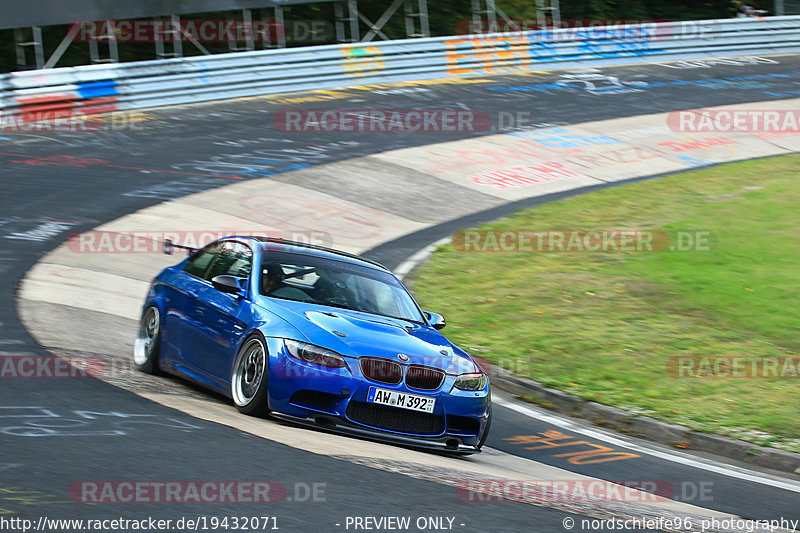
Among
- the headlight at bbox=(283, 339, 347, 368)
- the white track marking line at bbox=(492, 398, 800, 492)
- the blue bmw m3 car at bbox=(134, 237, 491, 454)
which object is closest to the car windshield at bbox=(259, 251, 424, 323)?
the blue bmw m3 car at bbox=(134, 237, 491, 454)

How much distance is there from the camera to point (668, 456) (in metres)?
8.82

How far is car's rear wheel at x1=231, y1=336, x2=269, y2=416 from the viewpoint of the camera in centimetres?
752

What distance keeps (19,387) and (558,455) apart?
4.46 m

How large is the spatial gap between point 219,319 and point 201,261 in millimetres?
1264

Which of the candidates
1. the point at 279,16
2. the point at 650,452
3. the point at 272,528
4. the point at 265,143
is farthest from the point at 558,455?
the point at 279,16

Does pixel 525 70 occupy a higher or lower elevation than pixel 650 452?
higher

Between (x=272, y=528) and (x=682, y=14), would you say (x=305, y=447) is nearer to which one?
(x=272, y=528)

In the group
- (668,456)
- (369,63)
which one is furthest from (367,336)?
(369,63)

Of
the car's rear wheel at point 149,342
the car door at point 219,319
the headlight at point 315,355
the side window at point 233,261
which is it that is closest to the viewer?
the headlight at point 315,355

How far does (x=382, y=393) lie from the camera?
745 cm

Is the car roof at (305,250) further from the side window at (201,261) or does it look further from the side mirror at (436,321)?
the side mirror at (436,321)

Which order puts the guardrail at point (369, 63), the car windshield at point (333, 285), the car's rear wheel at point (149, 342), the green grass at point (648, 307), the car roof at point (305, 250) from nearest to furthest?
the car windshield at point (333, 285) → the car roof at point (305, 250) → the car's rear wheel at point (149, 342) → the green grass at point (648, 307) → the guardrail at point (369, 63)

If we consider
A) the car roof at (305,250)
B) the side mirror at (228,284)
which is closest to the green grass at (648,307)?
the car roof at (305,250)

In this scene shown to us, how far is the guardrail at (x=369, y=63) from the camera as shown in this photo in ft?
77.4
